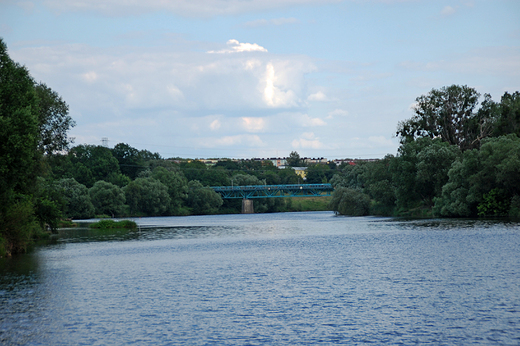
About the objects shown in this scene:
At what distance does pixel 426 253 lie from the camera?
41062 mm

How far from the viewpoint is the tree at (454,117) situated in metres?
98.2

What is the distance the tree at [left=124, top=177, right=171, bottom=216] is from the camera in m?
138

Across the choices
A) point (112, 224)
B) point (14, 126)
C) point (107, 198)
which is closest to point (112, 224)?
point (112, 224)

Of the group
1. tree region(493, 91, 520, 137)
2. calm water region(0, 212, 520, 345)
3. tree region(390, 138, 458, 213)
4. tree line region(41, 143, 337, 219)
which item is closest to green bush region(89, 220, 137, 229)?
tree line region(41, 143, 337, 219)

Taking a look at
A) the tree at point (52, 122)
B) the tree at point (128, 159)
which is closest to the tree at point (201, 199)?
the tree at point (128, 159)

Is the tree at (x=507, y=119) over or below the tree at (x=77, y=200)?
over

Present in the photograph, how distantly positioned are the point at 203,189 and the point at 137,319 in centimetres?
13855

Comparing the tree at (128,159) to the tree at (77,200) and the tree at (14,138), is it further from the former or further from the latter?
the tree at (14,138)

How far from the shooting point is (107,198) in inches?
5074

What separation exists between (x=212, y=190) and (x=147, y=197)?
92.1ft

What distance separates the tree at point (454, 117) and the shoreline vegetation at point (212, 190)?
179 mm

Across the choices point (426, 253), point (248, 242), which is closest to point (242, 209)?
point (248, 242)

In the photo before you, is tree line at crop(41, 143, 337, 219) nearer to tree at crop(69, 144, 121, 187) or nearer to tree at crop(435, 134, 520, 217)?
tree at crop(69, 144, 121, 187)

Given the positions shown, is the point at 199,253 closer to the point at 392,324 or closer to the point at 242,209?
the point at 392,324
